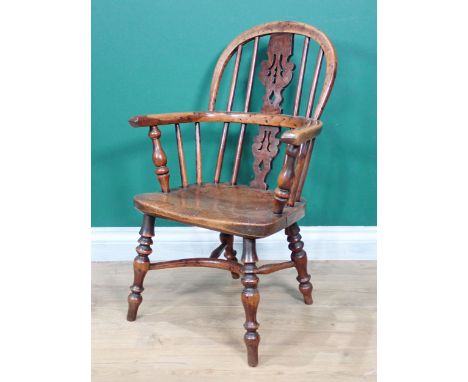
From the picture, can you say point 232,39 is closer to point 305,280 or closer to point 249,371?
point 305,280

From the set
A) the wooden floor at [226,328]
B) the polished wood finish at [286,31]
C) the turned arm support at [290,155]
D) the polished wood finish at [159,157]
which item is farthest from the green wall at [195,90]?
the turned arm support at [290,155]

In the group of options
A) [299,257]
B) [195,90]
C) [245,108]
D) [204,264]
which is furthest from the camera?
[195,90]

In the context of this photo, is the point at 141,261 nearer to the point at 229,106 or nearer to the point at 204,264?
the point at 204,264

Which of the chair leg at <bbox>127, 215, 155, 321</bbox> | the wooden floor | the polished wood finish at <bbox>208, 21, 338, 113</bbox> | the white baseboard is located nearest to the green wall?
the white baseboard

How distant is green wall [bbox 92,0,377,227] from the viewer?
6.48 ft

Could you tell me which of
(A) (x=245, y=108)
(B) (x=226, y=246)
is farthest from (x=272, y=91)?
(B) (x=226, y=246)

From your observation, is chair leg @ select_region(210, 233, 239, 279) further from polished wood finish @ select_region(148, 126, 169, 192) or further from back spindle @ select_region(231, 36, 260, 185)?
polished wood finish @ select_region(148, 126, 169, 192)

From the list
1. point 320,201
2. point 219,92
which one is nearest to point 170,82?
point 219,92

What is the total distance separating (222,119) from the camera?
5.91 ft

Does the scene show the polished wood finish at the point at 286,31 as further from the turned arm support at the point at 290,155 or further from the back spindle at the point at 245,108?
the turned arm support at the point at 290,155

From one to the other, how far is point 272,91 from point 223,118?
0.67 feet

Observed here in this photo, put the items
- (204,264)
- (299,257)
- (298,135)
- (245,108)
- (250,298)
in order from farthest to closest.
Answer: (245,108) → (299,257) → (204,264) → (250,298) → (298,135)

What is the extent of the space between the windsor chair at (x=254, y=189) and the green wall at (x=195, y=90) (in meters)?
0.18

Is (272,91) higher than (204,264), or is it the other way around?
(272,91)
